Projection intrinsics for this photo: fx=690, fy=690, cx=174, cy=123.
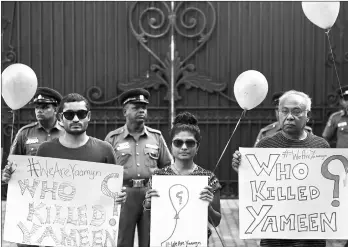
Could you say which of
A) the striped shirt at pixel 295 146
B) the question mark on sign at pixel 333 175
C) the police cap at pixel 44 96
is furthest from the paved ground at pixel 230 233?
the question mark on sign at pixel 333 175

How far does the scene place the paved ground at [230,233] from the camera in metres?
7.56

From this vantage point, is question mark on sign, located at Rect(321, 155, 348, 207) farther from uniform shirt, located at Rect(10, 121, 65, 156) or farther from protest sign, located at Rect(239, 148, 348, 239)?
uniform shirt, located at Rect(10, 121, 65, 156)

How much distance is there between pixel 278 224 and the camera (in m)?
4.82

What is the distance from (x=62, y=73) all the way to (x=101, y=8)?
40.6 inches

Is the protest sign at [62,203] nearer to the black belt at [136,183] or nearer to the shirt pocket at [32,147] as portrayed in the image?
the shirt pocket at [32,147]

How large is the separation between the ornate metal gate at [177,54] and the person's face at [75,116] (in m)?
4.51

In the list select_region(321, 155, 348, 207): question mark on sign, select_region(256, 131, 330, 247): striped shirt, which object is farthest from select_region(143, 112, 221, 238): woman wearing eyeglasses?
select_region(321, 155, 348, 207): question mark on sign

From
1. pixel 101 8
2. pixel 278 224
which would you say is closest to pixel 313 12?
pixel 278 224

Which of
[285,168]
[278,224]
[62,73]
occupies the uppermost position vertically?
[62,73]

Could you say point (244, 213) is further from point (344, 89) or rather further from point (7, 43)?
point (7, 43)

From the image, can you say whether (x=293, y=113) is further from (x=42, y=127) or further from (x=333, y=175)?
(x=42, y=127)

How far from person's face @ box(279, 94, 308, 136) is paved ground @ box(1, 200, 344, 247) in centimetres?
301

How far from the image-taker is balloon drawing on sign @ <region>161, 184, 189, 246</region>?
4.56 meters

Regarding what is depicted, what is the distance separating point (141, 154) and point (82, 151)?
5.36ft
